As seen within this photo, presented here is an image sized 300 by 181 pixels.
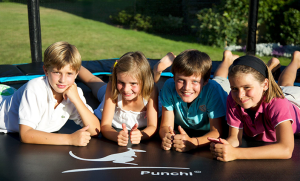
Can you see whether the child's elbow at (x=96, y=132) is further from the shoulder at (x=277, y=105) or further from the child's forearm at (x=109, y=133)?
the shoulder at (x=277, y=105)

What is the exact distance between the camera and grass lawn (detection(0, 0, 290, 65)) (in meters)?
6.64

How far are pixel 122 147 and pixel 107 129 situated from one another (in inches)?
6.9

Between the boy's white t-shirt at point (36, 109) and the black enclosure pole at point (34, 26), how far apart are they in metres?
1.96

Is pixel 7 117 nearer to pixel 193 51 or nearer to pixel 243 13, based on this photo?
pixel 193 51

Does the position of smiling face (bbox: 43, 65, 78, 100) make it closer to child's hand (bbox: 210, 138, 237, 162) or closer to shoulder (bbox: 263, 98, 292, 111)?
child's hand (bbox: 210, 138, 237, 162)

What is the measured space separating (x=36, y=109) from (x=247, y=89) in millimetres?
1171

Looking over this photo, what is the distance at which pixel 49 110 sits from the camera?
1850mm

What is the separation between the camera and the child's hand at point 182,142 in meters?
1.70

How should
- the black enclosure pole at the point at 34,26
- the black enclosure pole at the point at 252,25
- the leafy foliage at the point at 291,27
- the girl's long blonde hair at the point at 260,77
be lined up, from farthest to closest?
the leafy foliage at the point at 291,27
the black enclosure pole at the point at 252,25
the black enclosure pole at the point at 34,26
the girl's long blonde hair at the point at 260,77

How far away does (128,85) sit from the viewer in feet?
5.89

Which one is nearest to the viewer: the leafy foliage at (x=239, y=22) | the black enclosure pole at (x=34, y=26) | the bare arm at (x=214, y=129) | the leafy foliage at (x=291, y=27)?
the bare arm at (x=214, y=129)

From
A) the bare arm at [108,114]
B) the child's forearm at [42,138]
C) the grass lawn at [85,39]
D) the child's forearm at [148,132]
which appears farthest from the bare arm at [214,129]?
the grass lawn at [85,39]

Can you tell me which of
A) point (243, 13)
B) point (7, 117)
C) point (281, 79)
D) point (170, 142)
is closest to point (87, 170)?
point (170, 142)

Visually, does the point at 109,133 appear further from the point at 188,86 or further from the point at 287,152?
the point at 287,152
